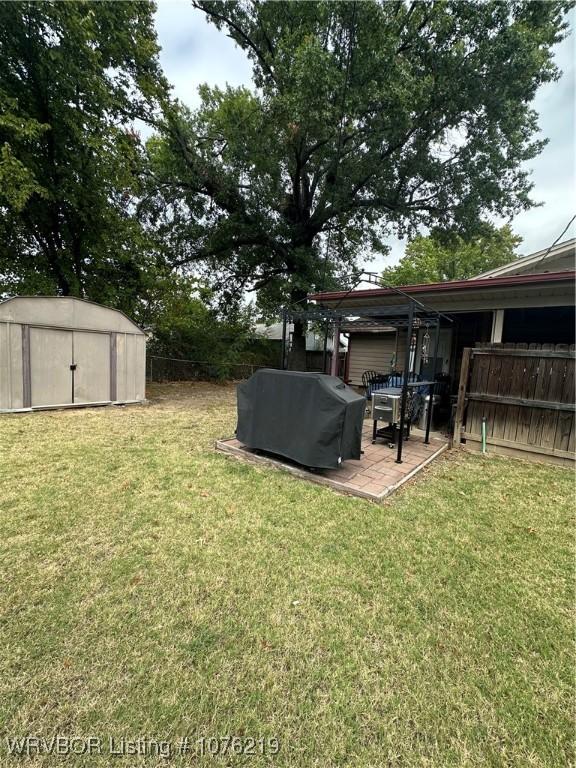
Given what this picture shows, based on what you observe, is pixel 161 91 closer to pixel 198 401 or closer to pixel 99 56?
pixel 99 56

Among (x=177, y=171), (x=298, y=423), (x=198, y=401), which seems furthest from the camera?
(x=177, y=171)

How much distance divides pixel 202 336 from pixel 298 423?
10.6m

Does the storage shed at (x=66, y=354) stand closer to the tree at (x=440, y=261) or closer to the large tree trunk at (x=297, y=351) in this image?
the large tree trunk at (x=297, y=351)

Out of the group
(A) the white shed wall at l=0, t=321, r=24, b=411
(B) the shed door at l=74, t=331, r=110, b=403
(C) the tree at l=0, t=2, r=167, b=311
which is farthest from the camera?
(B) the shed door at l=74, t=331, r=110, b=403

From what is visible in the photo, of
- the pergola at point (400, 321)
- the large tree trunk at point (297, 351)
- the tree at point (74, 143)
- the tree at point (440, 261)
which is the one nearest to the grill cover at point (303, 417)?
the pergola at point (400, 321)

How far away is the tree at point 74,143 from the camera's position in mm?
7262

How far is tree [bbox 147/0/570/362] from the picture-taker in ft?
31.7

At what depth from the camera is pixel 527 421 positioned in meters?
5.01

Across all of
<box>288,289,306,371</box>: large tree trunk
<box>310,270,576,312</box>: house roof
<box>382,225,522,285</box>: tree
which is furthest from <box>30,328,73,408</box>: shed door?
<box>382,225,522,285</box>: tree

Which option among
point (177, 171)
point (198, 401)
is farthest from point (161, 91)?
point (198, 401)

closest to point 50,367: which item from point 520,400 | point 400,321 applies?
point 400,321

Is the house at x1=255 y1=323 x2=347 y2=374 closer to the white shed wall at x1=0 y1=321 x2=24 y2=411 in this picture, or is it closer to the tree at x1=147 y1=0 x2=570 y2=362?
the tree at x1=147 y1=0 x2=570 y2=362

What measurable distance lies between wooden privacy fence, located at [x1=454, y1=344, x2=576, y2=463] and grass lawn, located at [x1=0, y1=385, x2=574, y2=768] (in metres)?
1.42

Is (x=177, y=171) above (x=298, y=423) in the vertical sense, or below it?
above
